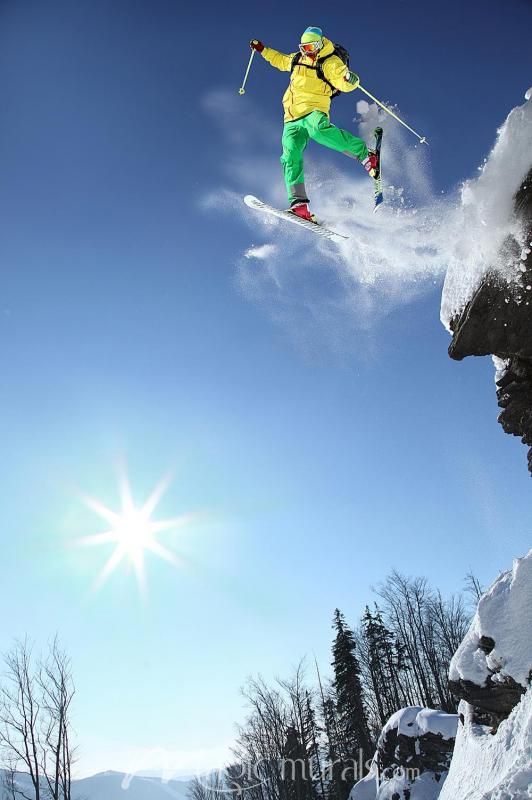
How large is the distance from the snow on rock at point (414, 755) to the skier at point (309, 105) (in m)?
19.2

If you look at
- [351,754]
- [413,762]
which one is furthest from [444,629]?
[413,762]

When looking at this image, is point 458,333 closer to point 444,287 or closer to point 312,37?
point 444,287

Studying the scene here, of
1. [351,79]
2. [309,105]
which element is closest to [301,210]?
[309,105]

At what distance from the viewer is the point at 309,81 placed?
272 inches

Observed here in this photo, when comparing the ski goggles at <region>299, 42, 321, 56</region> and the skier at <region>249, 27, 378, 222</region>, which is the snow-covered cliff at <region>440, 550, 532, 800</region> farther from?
the ski goggles at <region>299, 42, 321, 56</region>

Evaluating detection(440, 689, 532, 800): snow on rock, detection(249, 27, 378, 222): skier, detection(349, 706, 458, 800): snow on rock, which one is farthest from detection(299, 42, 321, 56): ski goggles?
detection(349, 706, 458, 800): snow on rock

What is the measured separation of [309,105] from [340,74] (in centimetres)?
57

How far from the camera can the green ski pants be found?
706 cm

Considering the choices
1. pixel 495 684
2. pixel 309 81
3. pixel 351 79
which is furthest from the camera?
pixel 495 684

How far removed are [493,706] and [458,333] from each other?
669 cm

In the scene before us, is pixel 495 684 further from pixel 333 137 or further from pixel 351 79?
pixel 351 79

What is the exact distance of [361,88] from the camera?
7.95 metres

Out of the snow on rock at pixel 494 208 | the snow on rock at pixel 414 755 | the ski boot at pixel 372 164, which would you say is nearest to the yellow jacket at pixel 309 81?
the ski boot at pixel 372 164

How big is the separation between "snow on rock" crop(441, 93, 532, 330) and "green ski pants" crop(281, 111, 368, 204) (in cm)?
231
